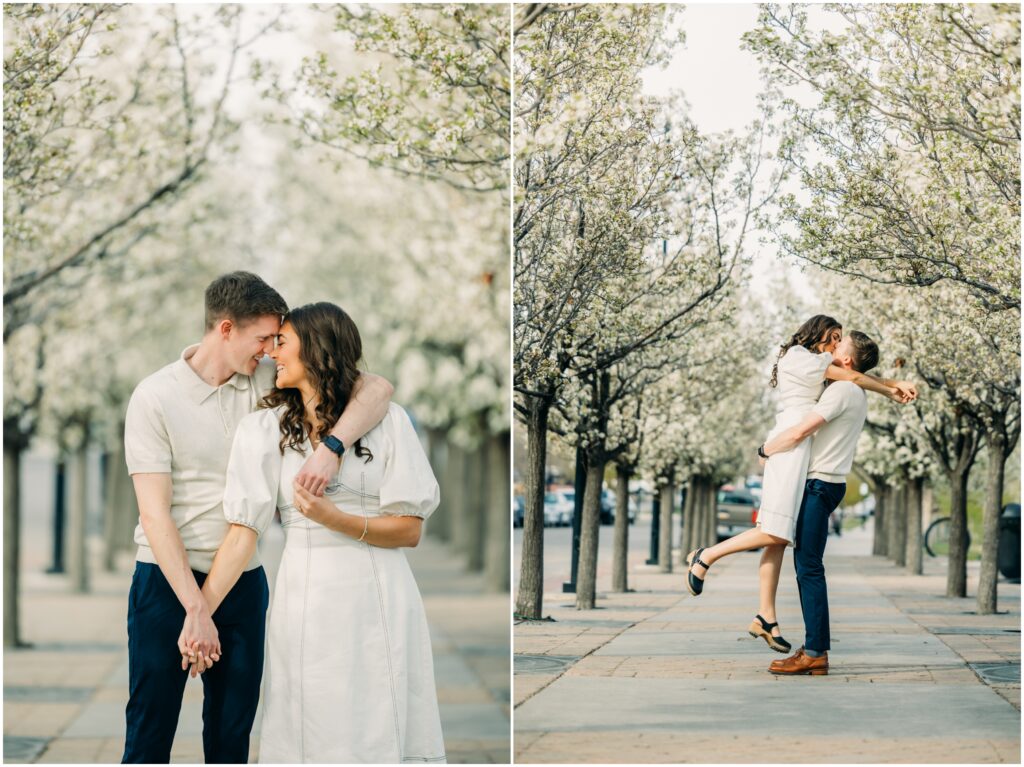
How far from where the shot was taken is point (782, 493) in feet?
21.1

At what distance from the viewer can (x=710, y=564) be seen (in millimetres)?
6406

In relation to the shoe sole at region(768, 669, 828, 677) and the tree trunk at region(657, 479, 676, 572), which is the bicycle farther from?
the tree trunk at region(657, 479, 676, 572)

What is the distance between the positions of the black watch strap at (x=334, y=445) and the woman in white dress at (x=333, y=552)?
0.10 m

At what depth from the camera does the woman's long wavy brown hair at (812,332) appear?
645 cm

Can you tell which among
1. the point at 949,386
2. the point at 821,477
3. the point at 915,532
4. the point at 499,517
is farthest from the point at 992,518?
the point at 499,517

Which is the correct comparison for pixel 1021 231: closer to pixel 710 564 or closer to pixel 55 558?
pixel 710 564

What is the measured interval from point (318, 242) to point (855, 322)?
2223 cm

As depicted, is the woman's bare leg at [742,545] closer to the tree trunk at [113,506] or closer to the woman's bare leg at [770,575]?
the woman's bare leg at [770,575]

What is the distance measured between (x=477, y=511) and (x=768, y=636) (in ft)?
73.8

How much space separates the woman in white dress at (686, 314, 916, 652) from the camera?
642 centimetres

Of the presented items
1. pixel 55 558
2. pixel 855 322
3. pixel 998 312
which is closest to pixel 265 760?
pixel 855 322

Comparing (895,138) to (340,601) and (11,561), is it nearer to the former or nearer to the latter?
(340,601)

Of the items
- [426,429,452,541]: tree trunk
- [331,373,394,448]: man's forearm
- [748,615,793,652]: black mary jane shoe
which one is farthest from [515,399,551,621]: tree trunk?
[426,429,452,541]: tree trunk

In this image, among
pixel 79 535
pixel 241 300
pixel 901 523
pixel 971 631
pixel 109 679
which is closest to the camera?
pixel 241 300
